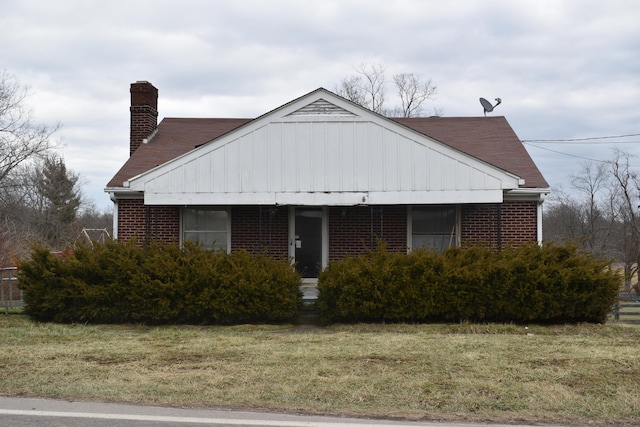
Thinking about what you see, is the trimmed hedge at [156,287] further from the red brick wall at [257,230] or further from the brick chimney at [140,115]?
the brick chimney at [140,115]

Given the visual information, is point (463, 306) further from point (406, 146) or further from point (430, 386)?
point (430, 386)

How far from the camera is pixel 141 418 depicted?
18.4ft

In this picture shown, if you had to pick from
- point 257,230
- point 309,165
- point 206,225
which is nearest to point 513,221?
point 309,165

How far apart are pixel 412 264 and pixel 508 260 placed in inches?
65.6

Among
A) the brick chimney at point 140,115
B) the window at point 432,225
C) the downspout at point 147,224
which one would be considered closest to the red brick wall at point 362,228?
the window at point 432,225

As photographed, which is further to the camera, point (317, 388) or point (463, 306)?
point (463, 306)

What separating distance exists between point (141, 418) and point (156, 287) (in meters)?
6.23

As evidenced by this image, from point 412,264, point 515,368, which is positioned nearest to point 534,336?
point 412,264

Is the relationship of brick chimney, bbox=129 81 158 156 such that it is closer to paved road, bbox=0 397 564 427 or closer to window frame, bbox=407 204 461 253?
window frame, bbox=407 204 461 253

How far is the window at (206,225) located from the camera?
15297 mm

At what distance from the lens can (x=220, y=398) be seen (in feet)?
20.5

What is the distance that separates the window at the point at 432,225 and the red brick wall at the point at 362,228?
27 cm

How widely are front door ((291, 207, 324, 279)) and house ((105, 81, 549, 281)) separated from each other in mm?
23

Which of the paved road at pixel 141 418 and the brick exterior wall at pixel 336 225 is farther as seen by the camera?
the brick exterior wall at pixel 336 225
